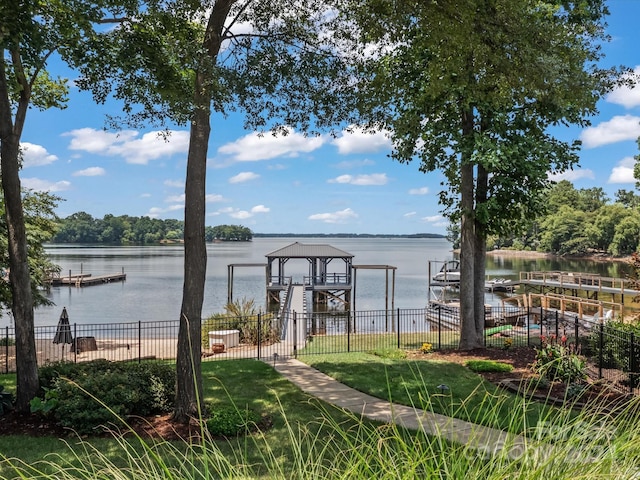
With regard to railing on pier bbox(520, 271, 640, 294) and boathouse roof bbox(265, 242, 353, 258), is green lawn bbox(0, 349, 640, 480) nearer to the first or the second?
boathouse roof bbox(265, 242, 353, 258)

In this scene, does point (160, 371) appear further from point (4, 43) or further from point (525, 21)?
point (525, 21)

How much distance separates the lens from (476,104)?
15.0m

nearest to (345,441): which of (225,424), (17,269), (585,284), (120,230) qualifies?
(225,424)

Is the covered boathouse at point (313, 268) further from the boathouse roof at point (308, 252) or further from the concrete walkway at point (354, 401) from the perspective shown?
the concrete walkway at point (354, 401)

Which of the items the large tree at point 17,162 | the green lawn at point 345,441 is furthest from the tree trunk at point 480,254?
the large tree at point 17,162

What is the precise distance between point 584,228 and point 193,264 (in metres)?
98.5

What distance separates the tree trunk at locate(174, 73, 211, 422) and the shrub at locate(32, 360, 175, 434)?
811mm

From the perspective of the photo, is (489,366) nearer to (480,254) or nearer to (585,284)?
(480,254)

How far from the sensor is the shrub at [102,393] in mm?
7898

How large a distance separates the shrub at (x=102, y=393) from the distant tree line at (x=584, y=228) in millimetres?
63603

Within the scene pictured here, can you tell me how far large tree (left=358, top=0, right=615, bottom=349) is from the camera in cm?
948

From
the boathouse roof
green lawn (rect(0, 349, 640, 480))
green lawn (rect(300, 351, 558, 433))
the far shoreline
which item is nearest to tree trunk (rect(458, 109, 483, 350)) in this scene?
green lawn (rect(300, 351, 558, 433))

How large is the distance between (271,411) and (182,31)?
25.3ft

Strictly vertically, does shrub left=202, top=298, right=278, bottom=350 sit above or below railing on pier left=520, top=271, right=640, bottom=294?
below
